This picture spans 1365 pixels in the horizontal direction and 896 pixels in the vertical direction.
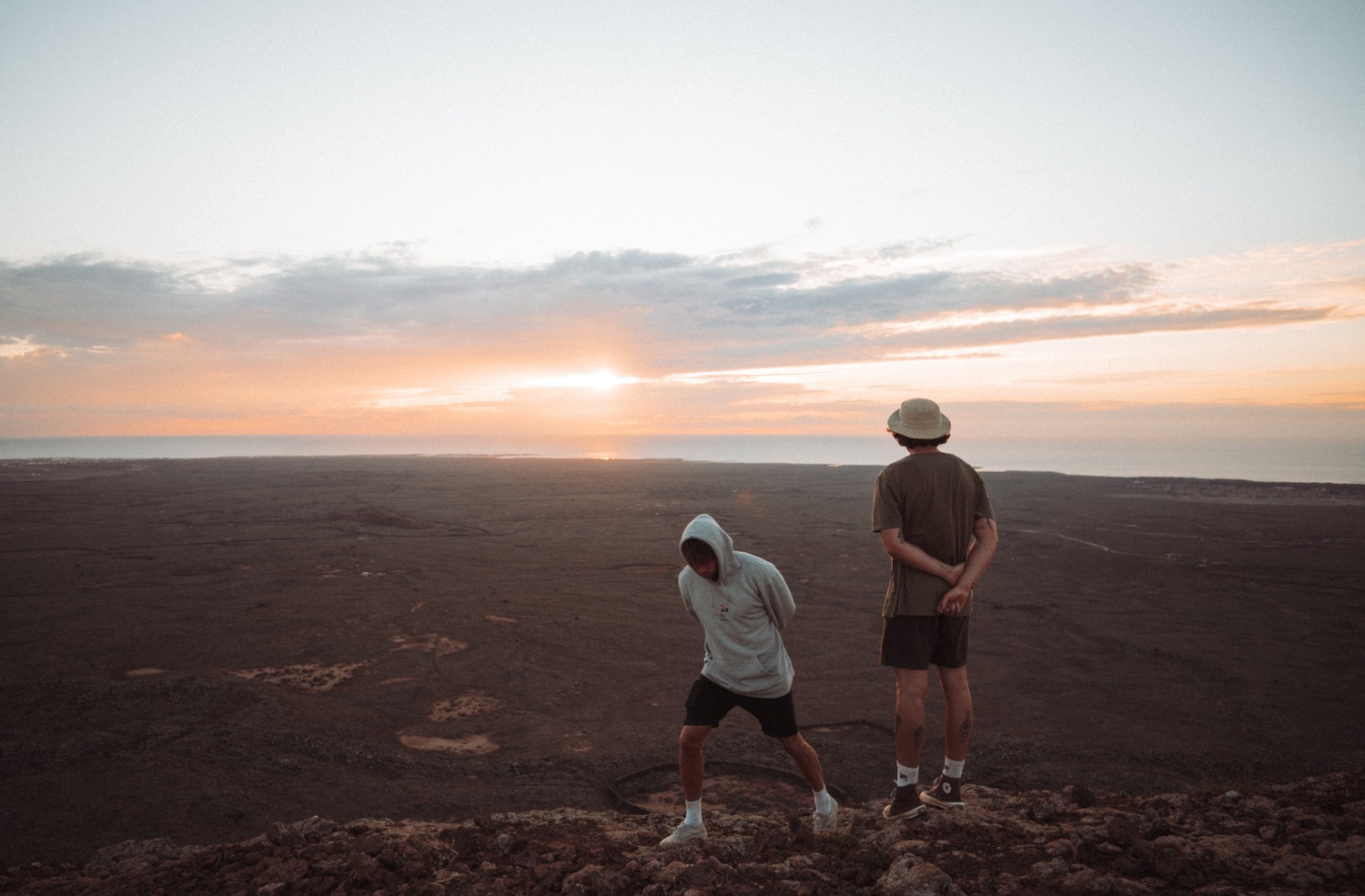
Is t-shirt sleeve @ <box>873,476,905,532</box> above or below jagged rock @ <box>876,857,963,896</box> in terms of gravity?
above

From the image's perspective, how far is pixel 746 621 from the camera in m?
4.16

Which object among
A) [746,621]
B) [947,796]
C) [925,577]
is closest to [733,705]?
[746,621]

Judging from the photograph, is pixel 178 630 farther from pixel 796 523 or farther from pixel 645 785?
pixel 796 523

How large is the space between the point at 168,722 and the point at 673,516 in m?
22.8

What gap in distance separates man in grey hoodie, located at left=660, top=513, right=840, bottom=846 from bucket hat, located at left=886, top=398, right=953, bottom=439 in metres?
1.17

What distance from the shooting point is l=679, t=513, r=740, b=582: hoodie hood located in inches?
157

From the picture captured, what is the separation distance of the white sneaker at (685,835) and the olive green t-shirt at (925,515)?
1.68 meters

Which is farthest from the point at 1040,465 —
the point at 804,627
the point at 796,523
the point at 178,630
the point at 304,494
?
the point at 178,630

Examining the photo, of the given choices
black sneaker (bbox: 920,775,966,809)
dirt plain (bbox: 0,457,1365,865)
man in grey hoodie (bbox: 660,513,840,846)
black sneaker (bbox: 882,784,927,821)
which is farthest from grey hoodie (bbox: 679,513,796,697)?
dirt plain (bbox: 0,457,1365,865)

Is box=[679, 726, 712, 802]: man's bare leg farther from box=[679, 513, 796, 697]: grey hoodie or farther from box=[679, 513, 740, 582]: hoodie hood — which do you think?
box=[679, 513, 740, 582]: hoodie hood

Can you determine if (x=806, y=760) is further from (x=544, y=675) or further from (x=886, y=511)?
(x=544, y=675)

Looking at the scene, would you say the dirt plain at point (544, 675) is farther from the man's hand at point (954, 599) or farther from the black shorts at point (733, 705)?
the man's hand at point (954, 599)

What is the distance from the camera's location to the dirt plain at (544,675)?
21.0 feet

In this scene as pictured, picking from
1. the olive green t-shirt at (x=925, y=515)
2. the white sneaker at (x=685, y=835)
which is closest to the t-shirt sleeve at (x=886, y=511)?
the olive green t-shirt at (x=925, y=515)
